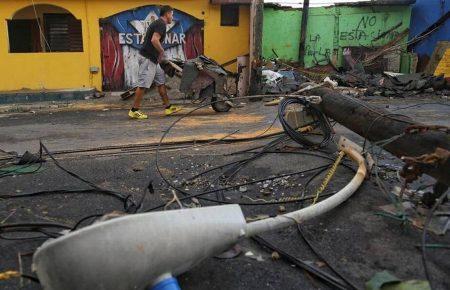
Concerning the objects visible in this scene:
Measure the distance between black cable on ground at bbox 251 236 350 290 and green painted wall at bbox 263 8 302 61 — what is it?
1479 centimetres

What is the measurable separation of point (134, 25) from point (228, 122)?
725 cm

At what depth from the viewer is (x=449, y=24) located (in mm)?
15453

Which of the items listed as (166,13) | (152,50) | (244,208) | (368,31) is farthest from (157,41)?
(368,31)

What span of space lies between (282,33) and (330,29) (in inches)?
74.3

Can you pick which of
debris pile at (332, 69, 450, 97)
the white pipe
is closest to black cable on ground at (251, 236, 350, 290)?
the white pipe

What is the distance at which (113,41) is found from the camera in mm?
13859

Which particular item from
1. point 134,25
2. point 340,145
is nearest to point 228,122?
point 340,145

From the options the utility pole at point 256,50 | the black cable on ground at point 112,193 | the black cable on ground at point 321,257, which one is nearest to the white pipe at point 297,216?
the black cable on ground at point 321,257

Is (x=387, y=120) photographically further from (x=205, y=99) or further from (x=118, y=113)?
(x=118, y=113)

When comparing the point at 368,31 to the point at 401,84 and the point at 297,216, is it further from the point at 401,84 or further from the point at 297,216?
the point at 297,216

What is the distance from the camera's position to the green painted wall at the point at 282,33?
16.8 m

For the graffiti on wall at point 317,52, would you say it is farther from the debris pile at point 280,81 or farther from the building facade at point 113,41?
the building facade at point 113,41

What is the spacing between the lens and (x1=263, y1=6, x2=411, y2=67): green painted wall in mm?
16797

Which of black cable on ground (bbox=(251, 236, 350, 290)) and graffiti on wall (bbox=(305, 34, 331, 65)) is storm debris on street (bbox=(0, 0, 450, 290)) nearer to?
black cable on ground (bbox=(251, 236, 350, 290))
